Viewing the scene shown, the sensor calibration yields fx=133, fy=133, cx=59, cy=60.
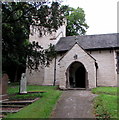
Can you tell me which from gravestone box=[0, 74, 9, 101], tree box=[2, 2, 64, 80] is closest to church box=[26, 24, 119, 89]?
gravestone box=[0, 74, 9, 101]

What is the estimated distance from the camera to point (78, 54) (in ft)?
47.3

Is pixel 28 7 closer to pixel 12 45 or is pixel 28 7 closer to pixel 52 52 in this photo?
pixel 12 45

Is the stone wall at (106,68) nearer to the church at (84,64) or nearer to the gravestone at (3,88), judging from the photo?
the church at (84,64)

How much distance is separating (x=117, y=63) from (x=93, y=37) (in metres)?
5.34

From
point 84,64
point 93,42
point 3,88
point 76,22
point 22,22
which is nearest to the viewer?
point 22,22

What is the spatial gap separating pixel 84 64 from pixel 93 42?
5.40 m

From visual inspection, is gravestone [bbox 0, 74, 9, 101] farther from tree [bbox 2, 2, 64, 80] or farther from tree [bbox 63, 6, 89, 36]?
tree [bbox 63, 6, 89, 36]

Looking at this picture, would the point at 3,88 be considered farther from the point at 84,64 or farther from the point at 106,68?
the point at 106,68

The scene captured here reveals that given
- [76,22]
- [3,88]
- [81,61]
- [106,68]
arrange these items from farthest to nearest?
1. [76,22]
2. [106,68]
3. [81,61]
4. [3,88]

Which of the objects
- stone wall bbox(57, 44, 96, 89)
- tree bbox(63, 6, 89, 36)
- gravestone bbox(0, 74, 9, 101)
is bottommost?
gravestone bbox(0, 74, 9, 101)

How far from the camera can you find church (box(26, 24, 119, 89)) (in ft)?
46.0

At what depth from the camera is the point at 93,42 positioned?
1812 centimetres

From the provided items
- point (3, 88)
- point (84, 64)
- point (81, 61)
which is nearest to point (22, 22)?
point (3, 88)

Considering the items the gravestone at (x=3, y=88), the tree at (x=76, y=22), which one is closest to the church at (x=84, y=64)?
the gravestone at (x=3, y=88)
